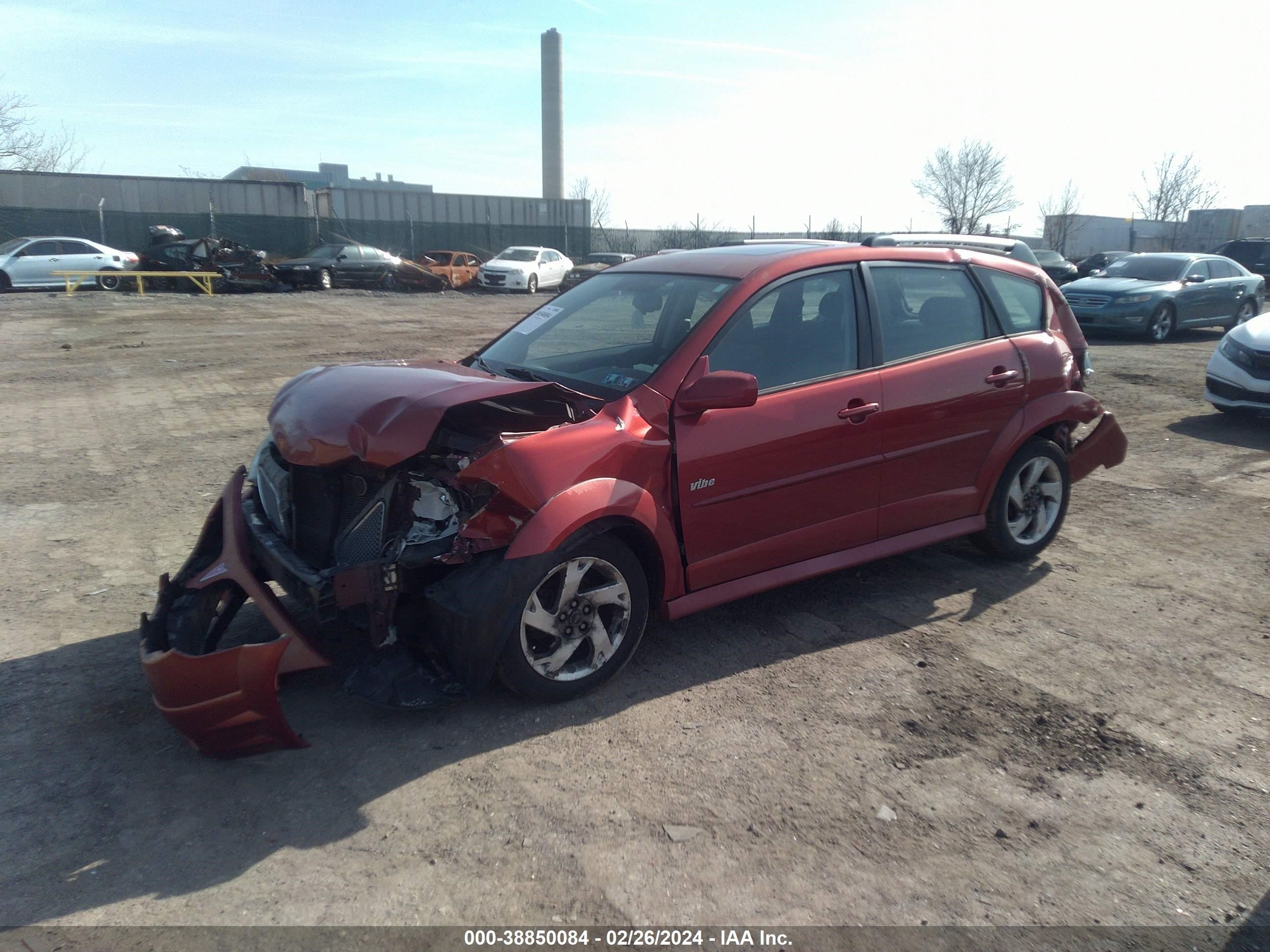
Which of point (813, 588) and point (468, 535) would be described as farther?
point (813, 588)

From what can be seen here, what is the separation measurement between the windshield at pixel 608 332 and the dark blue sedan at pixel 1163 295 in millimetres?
13824

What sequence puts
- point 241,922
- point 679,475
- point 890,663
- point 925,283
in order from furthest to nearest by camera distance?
1. point 925,283
2. point 890,663
3. point 679,475
4. point 241,922

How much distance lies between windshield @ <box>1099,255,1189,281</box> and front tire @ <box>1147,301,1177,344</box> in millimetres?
742

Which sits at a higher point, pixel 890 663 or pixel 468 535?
pixel 468 535

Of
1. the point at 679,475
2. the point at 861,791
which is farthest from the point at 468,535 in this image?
the point at 861,791

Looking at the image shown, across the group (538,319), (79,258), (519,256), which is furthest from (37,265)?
(538,319)

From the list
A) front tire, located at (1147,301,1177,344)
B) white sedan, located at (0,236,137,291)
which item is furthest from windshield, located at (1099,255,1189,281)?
Answer: white sedan, located at (0,236,137,291)

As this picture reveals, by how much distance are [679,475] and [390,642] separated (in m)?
1.39

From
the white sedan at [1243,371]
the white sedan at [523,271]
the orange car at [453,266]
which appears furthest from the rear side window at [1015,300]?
the orange car at [453,266]

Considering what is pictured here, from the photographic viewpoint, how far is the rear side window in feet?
17.4

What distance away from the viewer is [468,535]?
3.49 metres

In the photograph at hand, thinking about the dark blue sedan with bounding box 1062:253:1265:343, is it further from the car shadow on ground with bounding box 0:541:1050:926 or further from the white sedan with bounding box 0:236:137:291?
the white sedan with bounding box 0:236:137:291

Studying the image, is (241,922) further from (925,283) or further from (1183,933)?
(925,283)

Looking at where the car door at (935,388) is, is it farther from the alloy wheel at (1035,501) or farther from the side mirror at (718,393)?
the side mirror at (718,393)
